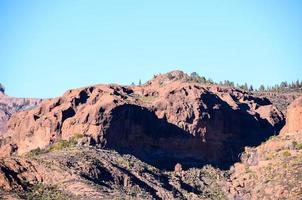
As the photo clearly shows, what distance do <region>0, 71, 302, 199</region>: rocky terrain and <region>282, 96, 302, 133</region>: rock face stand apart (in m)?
0.24

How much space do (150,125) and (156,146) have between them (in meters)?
3.99

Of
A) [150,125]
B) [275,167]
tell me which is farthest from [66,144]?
[275,167]

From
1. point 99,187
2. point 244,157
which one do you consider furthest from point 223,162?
point 99,187

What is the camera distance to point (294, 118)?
194 meters

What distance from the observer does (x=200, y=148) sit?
191 m

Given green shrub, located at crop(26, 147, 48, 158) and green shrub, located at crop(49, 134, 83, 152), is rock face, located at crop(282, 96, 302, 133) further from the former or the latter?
green shrub, located at crop(26, 147, 48, 158)

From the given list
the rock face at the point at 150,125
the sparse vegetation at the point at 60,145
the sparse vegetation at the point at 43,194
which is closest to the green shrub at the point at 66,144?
the sparse vegetation at the point at 60,145

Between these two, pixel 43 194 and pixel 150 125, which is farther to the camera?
pixel 150 125

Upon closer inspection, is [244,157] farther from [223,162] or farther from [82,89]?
[82,89]

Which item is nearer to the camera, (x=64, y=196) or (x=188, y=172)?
(x=64, y=196)

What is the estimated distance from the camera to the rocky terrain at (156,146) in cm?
16512

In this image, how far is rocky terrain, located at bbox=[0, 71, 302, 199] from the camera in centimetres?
16512

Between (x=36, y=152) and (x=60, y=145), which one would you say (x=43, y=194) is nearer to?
(x=60, y=145)

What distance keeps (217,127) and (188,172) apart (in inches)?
481
